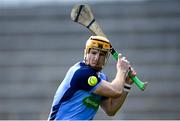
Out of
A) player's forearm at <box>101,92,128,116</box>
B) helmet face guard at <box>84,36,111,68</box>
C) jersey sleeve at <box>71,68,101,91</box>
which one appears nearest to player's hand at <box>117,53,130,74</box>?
helmet face guard at <box>84,36,111,68</box>

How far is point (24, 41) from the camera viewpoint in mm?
37469

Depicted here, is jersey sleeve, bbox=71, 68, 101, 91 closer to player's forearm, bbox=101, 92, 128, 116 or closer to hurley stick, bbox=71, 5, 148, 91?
player's forearm, bbox=101, 92, 128, 116

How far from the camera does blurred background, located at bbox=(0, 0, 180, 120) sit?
34.3 meters

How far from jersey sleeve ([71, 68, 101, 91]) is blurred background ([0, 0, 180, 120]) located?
945 inches

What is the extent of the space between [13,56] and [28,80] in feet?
Answer: 3.72

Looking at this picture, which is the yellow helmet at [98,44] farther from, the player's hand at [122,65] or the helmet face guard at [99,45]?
the player's hand at [122,65]

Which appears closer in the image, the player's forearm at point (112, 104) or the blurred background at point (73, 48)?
the player's forearm at point (112, 104)

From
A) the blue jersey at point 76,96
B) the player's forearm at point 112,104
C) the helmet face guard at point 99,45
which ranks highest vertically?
the helmet face guard at point 99,45

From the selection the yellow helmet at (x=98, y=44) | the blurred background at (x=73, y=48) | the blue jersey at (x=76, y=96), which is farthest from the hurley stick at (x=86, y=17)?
the blurred background at (x=73, y=48)

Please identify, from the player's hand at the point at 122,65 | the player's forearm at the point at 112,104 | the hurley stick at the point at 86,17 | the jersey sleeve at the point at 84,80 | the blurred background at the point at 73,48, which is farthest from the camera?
the blurred background at the point at 73,48

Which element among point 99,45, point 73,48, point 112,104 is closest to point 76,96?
point 99,45

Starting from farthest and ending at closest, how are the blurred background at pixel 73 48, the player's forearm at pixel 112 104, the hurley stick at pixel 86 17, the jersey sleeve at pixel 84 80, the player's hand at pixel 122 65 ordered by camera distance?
the blurred background at pixel 73 48 → the hurley stick at pixel 86 17 → the player's forearm at pixel 112 104 → the player's hand at pixel 122 65 → the jersey sleeve at pixel 84 80

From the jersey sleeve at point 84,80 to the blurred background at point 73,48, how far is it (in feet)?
78.7

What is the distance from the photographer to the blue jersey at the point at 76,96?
9.04 meters
